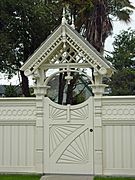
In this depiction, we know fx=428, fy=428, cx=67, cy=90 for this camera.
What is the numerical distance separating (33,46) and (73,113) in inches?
485

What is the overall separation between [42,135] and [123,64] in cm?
2331

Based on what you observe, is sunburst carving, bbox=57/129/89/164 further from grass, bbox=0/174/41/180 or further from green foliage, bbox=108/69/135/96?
green foliage, bbox=108/69/135/96

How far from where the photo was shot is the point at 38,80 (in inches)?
470

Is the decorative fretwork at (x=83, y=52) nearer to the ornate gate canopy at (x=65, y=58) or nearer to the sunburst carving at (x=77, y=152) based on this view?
the ornate gate canopy at (x=65, y=58)

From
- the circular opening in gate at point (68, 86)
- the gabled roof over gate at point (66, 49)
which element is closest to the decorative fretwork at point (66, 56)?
the gabled roof over gate at point (66, 49)

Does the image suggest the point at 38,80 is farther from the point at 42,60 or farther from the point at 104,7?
the point at 104,7

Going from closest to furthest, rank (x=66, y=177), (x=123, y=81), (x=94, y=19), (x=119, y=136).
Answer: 1. (x=66, y=177)
2. (x=119, y=136)
3. (x=94, y=19)
4. (x=123, y=81)

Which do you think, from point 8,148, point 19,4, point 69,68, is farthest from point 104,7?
point 8,148

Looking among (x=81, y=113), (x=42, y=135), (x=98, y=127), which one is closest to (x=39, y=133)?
(x=42, y=135)

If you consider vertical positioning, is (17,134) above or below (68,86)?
below

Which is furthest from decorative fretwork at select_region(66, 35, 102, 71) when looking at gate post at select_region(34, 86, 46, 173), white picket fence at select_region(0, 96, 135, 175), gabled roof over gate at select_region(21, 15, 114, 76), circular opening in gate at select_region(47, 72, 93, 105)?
circular opening in gate at select_region(47, 72, 93, 105)

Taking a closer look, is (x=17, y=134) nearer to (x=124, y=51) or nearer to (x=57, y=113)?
(x=57, y=113)

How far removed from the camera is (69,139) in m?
11.6

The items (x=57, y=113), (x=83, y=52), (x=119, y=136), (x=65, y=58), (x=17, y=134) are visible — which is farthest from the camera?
(x=17, y=134)
